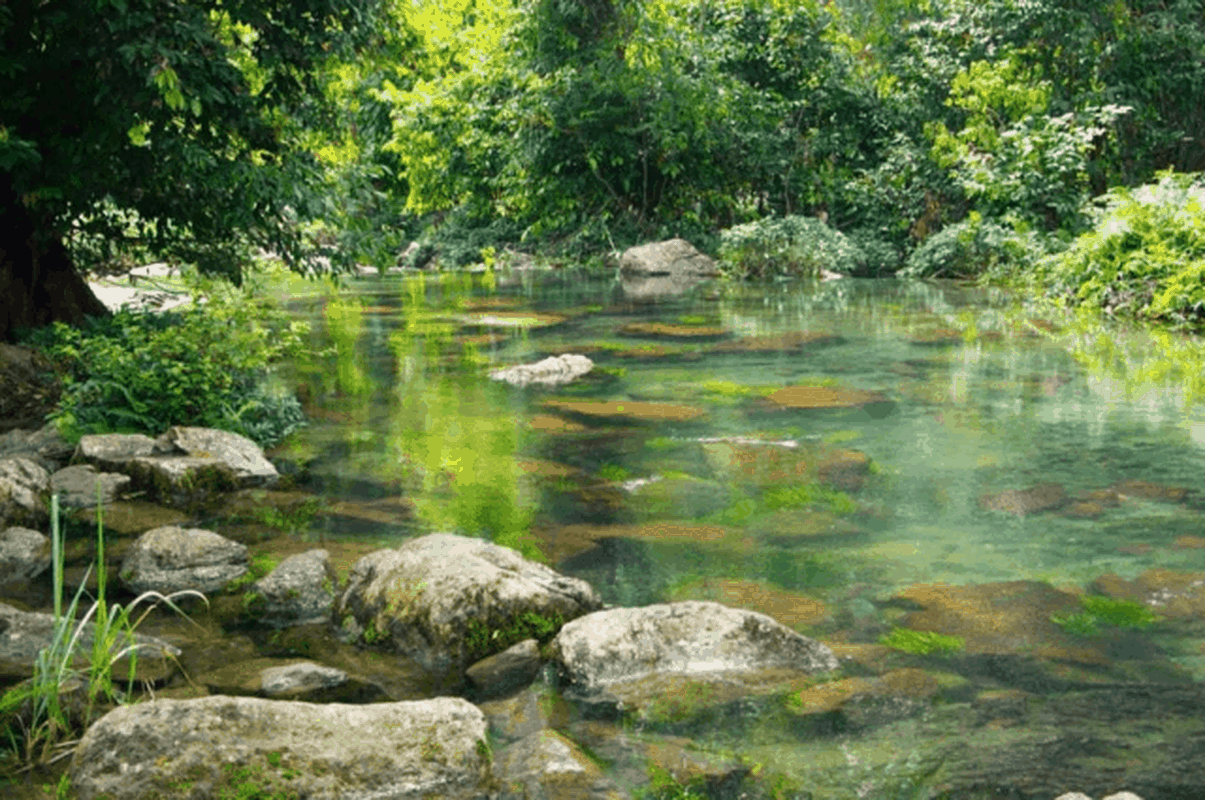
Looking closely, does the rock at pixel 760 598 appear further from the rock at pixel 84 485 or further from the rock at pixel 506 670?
the rock at pixel 84 485

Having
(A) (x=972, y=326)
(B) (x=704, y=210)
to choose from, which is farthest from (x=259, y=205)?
(B) (x=704, y=210)

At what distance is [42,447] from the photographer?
7312 mm

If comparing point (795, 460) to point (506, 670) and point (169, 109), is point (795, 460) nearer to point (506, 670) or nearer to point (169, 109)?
point (506, 670)

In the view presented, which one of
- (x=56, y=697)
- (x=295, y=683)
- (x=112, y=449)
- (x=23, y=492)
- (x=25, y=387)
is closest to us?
(x=56, y=697)

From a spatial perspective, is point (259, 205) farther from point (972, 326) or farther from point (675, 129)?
point (675, 129)

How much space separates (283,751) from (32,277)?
7.65 meters

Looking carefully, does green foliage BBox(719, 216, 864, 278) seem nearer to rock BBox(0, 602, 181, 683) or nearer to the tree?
the tree

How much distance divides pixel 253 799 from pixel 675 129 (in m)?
22.9

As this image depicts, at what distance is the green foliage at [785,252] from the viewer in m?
23.7

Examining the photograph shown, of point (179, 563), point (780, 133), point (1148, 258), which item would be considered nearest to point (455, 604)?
point (179, 563)

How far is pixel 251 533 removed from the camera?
617 centimetres

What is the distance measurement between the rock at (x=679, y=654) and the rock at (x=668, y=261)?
19.7m

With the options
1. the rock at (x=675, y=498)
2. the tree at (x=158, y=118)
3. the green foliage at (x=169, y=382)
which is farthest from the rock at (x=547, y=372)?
the rock at (x=675, y=498)

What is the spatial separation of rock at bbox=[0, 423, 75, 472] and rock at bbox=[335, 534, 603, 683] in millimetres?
3161
